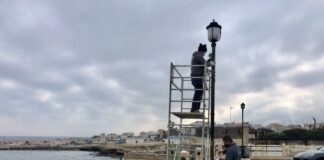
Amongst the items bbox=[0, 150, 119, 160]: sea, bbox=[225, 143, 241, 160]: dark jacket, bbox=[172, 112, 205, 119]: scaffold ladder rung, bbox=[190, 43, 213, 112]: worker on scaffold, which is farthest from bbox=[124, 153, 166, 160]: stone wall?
bbox=[0, 150, 119, 160]: sea

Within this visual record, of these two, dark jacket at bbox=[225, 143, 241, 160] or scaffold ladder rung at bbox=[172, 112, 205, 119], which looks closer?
dark jacket at bbox=[225, 143, 241, 160]

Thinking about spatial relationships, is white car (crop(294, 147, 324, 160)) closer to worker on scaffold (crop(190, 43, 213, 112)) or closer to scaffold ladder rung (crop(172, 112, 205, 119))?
scaffold ladder rung (crop(172, 112, 205, 119))

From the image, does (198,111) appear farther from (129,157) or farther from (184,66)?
(129,157)

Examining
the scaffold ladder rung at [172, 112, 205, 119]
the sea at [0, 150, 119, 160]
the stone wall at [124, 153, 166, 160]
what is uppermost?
the scaffold ladder rung at [172, 112, 205, 119]

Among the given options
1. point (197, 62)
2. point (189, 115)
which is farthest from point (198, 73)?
point (189, 115)

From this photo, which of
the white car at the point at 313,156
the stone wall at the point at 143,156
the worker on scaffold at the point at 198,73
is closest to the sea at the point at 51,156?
the stone wall at the point at 143,156

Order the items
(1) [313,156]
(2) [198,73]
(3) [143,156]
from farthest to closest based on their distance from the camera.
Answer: (3) [143,156], (1) [313,156], (2) [198,73]

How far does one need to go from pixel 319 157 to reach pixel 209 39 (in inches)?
246

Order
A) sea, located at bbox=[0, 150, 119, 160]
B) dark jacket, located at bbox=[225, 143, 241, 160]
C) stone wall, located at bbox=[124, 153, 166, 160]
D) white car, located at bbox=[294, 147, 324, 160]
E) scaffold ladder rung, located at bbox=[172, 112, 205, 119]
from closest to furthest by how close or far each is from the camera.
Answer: dark jacket, located at bbox=[225, 143, 241, 160] < scaffold ladder rung, located at bbox=[172, 112, 205, 119] < white car, located at bbox=[294, 147, 324, 160] < stone wall, located at bbox=[124, 153, 166, 160] < sea, located at bbox=[0, 150, 119, 160]

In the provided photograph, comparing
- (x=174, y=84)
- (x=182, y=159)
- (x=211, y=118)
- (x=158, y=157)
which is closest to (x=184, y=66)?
(x=174, y=84)

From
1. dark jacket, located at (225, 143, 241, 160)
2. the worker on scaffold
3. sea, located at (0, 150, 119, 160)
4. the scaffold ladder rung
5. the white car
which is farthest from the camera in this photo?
sea, located at (0, 150, 119, 160)

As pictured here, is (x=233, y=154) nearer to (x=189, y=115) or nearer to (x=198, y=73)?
→ (x=189, y=115)

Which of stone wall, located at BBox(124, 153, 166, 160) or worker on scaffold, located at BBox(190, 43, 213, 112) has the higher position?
worker on scaffold, located at BBox(190, 43, 213, 112)

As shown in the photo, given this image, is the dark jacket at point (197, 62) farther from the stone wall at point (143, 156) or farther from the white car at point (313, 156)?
the stone wall at point (143, 156)
